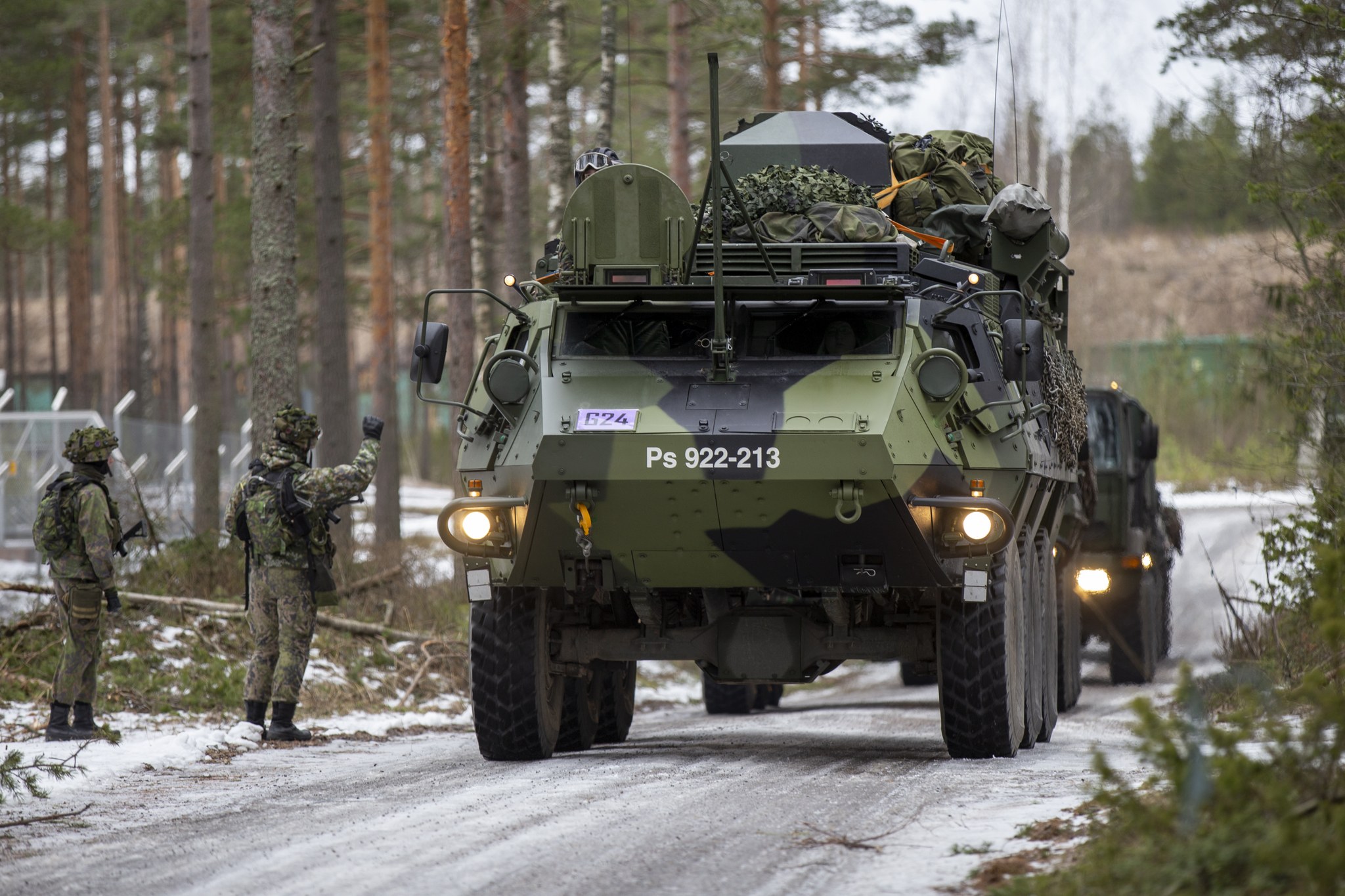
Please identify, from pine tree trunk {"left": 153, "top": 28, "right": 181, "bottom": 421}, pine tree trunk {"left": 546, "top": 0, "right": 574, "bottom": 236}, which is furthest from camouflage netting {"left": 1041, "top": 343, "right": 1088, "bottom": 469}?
pine tree trunk {"left": 153, "top": 28, "right": 181, "bottom": 421}

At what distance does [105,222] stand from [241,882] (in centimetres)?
3648

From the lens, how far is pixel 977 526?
7.66m

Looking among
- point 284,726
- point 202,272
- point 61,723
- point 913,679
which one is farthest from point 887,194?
point 202,272

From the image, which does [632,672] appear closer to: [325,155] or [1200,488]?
[325,155]

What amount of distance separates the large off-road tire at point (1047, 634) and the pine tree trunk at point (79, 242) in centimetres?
2836

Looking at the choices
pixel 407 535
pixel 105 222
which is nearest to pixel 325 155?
pixel 407 535

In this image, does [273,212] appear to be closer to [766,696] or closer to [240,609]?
[240,609]

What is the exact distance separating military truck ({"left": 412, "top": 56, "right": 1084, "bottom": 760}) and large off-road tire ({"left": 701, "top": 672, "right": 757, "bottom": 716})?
4.02m

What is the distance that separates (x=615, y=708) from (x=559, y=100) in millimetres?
8553

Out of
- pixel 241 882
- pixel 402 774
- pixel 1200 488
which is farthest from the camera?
pixel 1200 488

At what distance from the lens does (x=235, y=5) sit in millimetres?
21344

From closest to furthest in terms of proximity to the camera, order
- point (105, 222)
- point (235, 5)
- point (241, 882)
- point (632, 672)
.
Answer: point (241, 882) → point (632, 672) → point (235, 5) → point (105, 222)

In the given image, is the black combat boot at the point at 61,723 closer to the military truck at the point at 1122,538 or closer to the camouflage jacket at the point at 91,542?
the camouflage jacket at the point at 91,542

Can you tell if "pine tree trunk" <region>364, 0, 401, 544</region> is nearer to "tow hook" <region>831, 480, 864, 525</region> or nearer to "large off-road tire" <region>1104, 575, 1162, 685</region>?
"large off-road tire" <region>1104, 575, 1162, 685</region>
